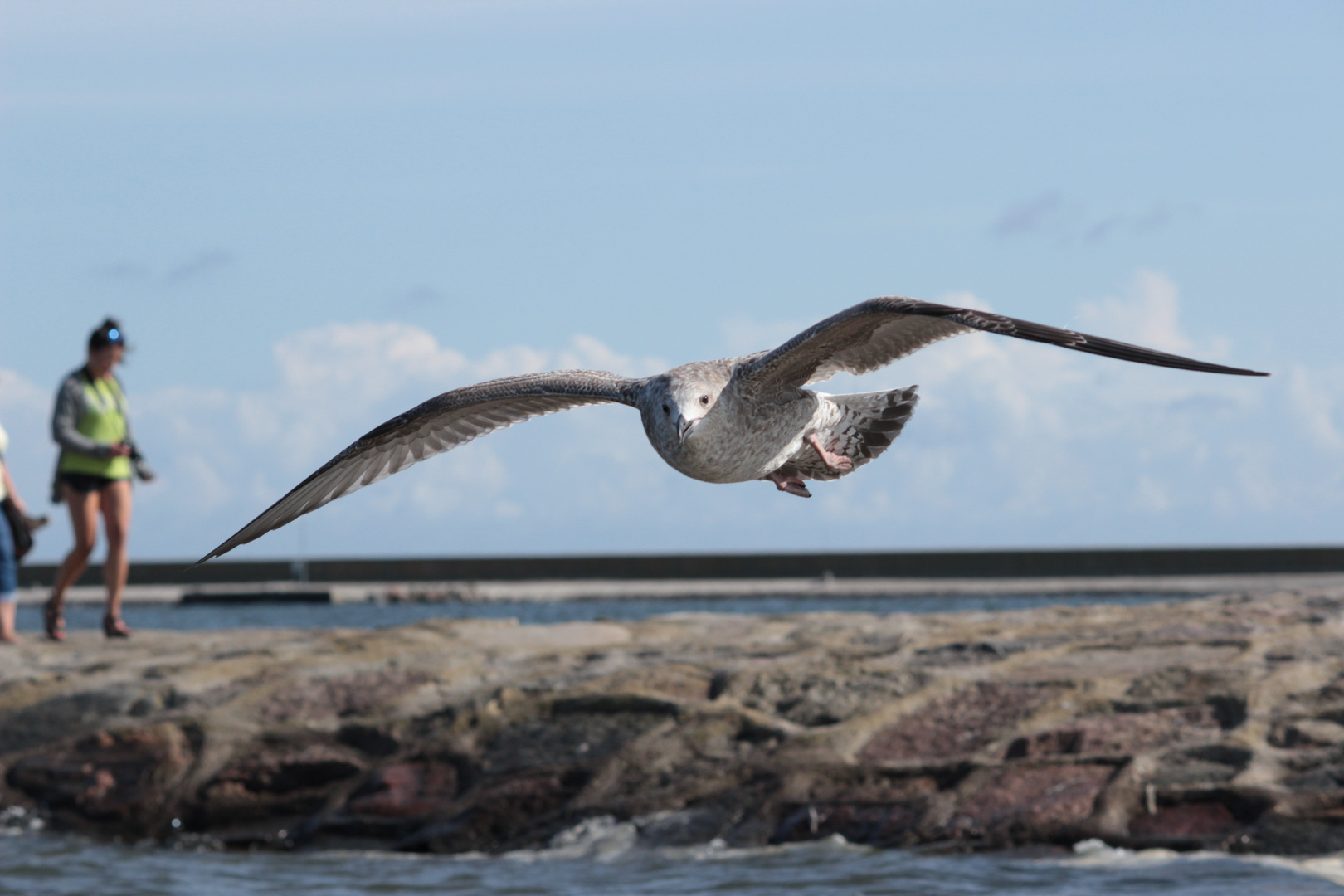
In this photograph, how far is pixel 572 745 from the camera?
646cm

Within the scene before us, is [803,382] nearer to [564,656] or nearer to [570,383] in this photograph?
[570,383]

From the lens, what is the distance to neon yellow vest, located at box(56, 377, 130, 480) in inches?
319

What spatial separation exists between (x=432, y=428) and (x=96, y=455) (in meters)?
3.63

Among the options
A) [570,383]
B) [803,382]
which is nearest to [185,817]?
[570,383]

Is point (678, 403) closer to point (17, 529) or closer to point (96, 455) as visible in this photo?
point (96, 455)

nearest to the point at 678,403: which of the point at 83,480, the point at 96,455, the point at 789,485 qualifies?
the point at 789,485

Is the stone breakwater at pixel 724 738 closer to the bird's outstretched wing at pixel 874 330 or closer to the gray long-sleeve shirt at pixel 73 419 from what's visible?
the gray long-sleeve shirt at pixel 73 419

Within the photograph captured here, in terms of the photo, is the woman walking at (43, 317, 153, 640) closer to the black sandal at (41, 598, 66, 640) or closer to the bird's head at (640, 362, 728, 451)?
the black sandal at (41, 598, 66, 640)

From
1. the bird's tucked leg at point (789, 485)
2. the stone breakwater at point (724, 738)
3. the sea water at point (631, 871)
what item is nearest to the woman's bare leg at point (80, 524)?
the stone breakwater at point (724, 738)

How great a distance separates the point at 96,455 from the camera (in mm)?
7988

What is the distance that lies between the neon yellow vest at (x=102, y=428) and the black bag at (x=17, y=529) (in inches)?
31.1

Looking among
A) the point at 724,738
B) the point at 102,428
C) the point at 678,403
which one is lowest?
the point at 724,738

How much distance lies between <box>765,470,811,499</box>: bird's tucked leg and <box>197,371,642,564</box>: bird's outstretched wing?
1.80ft

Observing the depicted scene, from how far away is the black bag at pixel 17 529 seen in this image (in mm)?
8688
